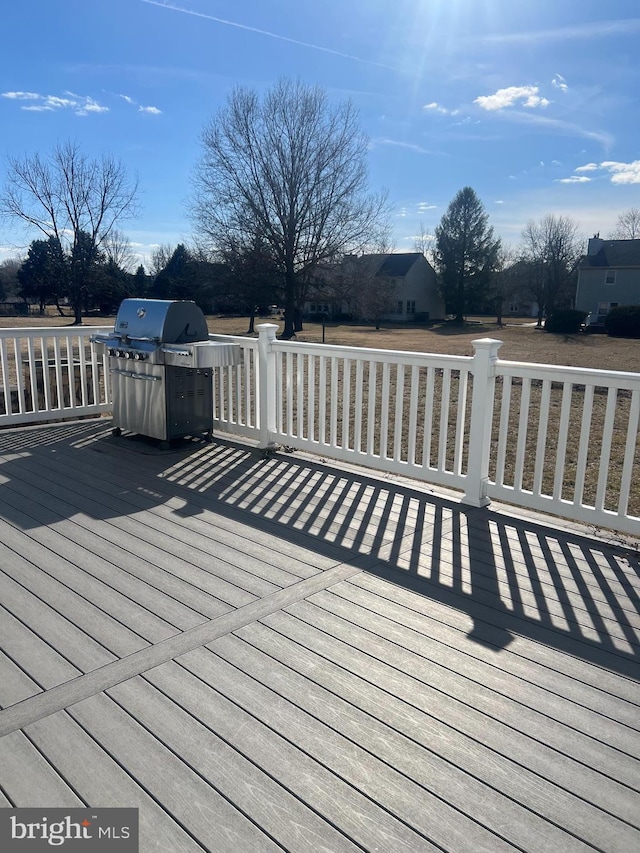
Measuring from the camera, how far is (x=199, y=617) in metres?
2.30

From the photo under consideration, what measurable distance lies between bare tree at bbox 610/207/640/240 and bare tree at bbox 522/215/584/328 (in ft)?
24.4

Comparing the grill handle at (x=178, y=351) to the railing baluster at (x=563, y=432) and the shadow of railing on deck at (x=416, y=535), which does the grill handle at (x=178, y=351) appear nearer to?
the shadow of railing on deck at (x=416, y=535)

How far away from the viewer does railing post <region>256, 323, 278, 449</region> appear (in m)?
4.57

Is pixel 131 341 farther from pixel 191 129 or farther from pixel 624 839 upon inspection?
pixel 191 129

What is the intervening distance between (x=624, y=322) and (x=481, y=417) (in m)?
24.9

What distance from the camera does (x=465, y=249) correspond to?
3738 centimetres

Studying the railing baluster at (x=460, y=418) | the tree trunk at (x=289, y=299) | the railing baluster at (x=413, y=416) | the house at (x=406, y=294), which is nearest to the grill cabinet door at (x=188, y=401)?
the railing baluster at (x=413, y=416)

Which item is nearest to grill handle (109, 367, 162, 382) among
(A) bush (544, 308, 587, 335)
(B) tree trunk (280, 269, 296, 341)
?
(B) tree trunk (280, 269, 296, 341)

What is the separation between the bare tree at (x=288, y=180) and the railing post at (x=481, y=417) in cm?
1765

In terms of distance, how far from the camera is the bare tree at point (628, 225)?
140 feet

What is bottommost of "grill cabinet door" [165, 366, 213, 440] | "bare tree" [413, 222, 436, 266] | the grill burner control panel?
"grill cabinet door" [165, 366, 213, 440]

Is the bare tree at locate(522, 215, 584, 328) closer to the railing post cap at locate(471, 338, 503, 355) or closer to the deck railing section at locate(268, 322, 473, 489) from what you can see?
the deck railing section at locate(268, 322, 473, 489)

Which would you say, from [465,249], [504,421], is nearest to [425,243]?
[465,249]

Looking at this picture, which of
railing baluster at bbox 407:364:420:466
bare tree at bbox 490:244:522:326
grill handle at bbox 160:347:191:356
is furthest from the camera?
bare tree at bbox 490:244:522:326
